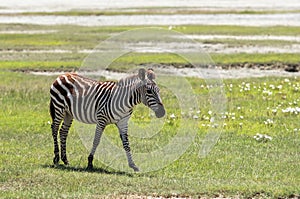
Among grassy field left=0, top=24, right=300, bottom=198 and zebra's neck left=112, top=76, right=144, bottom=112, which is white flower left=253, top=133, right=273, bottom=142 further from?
zebra's neck left=112, top=76, right=144, bottom=112

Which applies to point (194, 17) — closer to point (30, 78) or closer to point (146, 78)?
point (30, 78)

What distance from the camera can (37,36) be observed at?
44.9 meters

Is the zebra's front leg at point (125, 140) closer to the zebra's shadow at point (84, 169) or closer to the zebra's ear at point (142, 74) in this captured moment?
the zebra's shadow at point (84, 169)

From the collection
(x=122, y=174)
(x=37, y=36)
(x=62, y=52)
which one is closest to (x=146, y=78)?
(x=122, y=174)

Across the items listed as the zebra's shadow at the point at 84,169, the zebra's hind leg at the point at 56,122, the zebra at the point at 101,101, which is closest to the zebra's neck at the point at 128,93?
the zebra at the point at 101,101

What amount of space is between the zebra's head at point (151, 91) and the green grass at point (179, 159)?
1.18 meters

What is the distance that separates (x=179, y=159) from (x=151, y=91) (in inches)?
89.6

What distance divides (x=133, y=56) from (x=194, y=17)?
28366 millimetres

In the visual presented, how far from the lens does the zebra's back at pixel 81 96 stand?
14000mm

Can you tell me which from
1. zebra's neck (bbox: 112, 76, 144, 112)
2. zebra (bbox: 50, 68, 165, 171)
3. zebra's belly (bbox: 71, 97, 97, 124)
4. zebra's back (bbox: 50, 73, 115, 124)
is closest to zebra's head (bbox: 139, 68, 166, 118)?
zebra (bbox: 50, 68, 165, 171)

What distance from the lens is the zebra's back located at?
14000mm

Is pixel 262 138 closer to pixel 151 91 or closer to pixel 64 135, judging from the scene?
pixel 151 91

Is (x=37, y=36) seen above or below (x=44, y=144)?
above

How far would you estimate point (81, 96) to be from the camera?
557 inches
